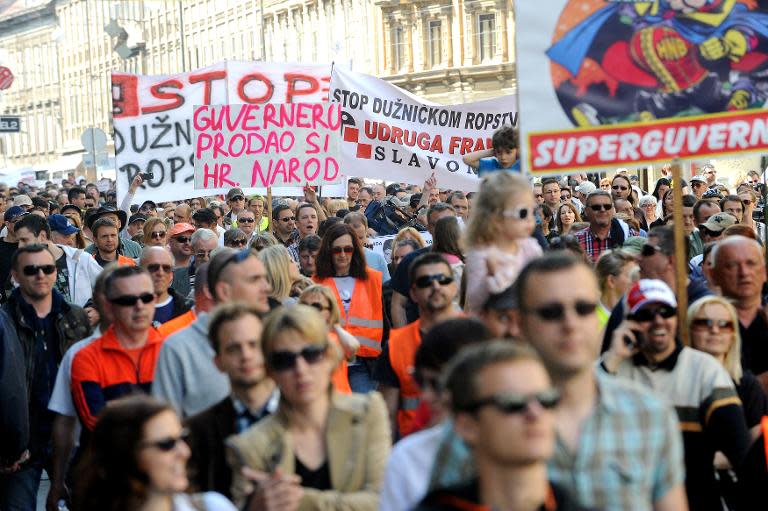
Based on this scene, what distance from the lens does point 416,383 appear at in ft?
16.9

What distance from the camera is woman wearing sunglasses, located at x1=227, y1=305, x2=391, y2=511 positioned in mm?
4664

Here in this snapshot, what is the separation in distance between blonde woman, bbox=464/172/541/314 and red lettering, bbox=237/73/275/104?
1055 cm

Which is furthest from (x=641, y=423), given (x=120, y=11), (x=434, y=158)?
(x=120, y=11)

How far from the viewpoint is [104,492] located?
429cm

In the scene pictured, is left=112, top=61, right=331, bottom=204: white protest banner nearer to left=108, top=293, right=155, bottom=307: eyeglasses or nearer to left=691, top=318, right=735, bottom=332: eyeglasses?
left=108, top=293, right=155, bottom=307: eyeglasses

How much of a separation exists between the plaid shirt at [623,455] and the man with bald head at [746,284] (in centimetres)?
291

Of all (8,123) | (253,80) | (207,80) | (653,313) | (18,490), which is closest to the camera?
(653,313)

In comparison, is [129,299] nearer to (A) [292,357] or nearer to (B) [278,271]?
(B) [278,271]

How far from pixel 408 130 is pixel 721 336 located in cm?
957

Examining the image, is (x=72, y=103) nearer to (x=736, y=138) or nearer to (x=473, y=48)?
(x=473, y=48)

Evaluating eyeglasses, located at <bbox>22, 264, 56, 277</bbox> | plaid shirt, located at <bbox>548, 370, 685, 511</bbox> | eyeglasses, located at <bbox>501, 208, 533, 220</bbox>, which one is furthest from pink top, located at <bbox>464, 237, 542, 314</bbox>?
eyeglasses, located at <bbox>22, 264, 56, 277</bbox>

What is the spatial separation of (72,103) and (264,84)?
94086 millimetres

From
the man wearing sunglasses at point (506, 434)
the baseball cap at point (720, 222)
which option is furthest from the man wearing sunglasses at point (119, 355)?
the baseball cap at point (720, 222)

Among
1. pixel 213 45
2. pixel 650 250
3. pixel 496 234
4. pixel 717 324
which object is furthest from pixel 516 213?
pixel 213 45
